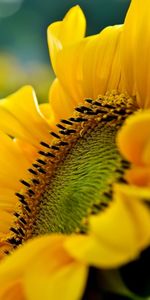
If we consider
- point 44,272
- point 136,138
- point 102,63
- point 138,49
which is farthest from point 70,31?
point 44,272

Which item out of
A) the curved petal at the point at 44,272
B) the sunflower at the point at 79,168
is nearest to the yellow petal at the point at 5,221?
the sunflower at the point at 79,168

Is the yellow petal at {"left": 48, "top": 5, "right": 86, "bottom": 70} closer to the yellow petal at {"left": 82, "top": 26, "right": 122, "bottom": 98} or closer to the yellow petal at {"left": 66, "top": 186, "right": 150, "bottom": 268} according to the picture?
the yellow petal at {"left": 82, "top": 26, "right": 122, "bottom": 98}

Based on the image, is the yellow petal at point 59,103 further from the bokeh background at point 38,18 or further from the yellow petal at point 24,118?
the bokeh background at point 38,18

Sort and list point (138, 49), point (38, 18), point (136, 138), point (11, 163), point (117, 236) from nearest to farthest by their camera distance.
Answer: point (117, 236)
point (136, 138)
point (138, 49)
point (11, 163)
point (38, 18)

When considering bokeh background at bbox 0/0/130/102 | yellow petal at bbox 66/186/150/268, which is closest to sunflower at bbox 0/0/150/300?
yellow petal at bbox 66/186/150/268

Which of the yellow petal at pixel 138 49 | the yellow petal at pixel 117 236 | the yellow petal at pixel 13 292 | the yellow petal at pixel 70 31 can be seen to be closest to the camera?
the yellow petal at pixel 117 236

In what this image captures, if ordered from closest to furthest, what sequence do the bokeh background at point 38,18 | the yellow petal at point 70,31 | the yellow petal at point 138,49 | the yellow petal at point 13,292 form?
the yellow petal at point 13,292
the yellow petal at point 138,49
the yellow petal at point 70,31
the bokeh background at point 38,18

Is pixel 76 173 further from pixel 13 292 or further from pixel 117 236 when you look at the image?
pixel 117 236

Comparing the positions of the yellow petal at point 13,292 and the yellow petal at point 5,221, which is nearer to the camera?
the yellow petal at point 13,292
